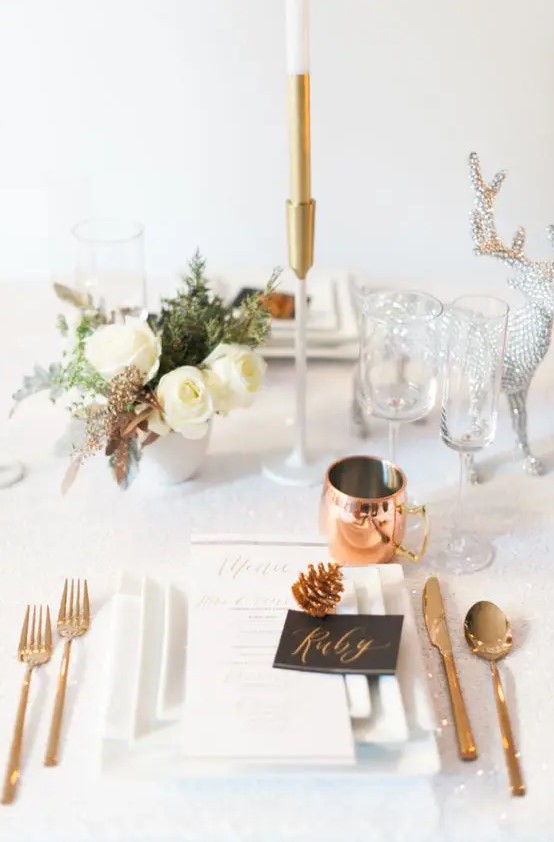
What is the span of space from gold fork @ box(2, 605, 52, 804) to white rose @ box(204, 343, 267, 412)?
0.97 feet

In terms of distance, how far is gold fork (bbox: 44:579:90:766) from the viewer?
31.5 inches

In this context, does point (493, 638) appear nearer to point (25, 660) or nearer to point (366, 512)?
point (366, 512)

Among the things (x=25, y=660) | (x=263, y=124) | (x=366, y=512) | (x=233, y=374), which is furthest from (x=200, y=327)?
(x=263, y=124)

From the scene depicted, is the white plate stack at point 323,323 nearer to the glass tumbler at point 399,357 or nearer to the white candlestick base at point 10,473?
the glass tumbler at point 399,357

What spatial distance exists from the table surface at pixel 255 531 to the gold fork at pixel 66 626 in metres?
0.01

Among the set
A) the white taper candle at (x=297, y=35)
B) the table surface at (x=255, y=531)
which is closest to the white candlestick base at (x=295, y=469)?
the table surface at (x=255, y=531)

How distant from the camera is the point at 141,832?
72 cm

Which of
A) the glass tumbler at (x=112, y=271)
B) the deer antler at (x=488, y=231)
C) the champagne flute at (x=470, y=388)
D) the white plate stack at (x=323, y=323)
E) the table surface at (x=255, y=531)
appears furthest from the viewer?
the white plate stack at (x=323, y=323)

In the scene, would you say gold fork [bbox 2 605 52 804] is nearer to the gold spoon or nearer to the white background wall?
the gold spoon

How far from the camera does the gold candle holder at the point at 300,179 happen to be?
102cm

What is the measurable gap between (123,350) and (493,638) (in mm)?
480

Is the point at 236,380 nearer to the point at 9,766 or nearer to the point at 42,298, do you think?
the point at 9,766

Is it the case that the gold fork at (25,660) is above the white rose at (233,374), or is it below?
below

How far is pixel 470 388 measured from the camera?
999mm
